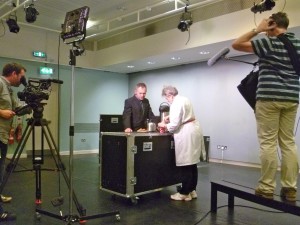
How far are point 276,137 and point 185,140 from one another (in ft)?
4.02

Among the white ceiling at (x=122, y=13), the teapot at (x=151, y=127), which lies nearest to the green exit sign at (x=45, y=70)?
the white ceiling at (x=122, y=13)

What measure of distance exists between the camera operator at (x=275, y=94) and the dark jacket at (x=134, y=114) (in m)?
1.90

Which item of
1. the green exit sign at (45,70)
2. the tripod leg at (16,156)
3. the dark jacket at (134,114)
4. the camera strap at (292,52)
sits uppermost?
Result: the green exit sign at (45,70)

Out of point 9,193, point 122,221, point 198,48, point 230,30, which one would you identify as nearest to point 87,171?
point 9,193

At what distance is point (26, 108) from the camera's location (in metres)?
2.53

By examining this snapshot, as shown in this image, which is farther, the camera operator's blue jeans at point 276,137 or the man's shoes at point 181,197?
the man's shoes at point 181,197

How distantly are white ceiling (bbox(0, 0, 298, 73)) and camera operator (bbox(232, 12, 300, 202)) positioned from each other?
9.65 ft

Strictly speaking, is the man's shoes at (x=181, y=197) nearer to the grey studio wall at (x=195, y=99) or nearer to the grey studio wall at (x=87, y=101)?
the grey studio wall at (x=195, y=99)

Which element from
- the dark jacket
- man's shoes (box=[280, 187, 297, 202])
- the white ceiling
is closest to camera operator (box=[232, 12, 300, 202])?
man's shoes (box=[280, 187, 297, 202])

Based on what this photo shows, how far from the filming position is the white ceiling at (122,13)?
5.37m

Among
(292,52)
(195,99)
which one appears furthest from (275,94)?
(195,99)

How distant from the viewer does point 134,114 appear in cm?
382

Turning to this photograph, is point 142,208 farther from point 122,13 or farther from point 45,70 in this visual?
point 45,70

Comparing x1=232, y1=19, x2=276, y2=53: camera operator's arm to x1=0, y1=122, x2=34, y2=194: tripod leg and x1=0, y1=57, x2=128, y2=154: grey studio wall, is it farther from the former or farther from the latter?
x1=0, y1=57, x2=128, y2=154: grey studio wall
